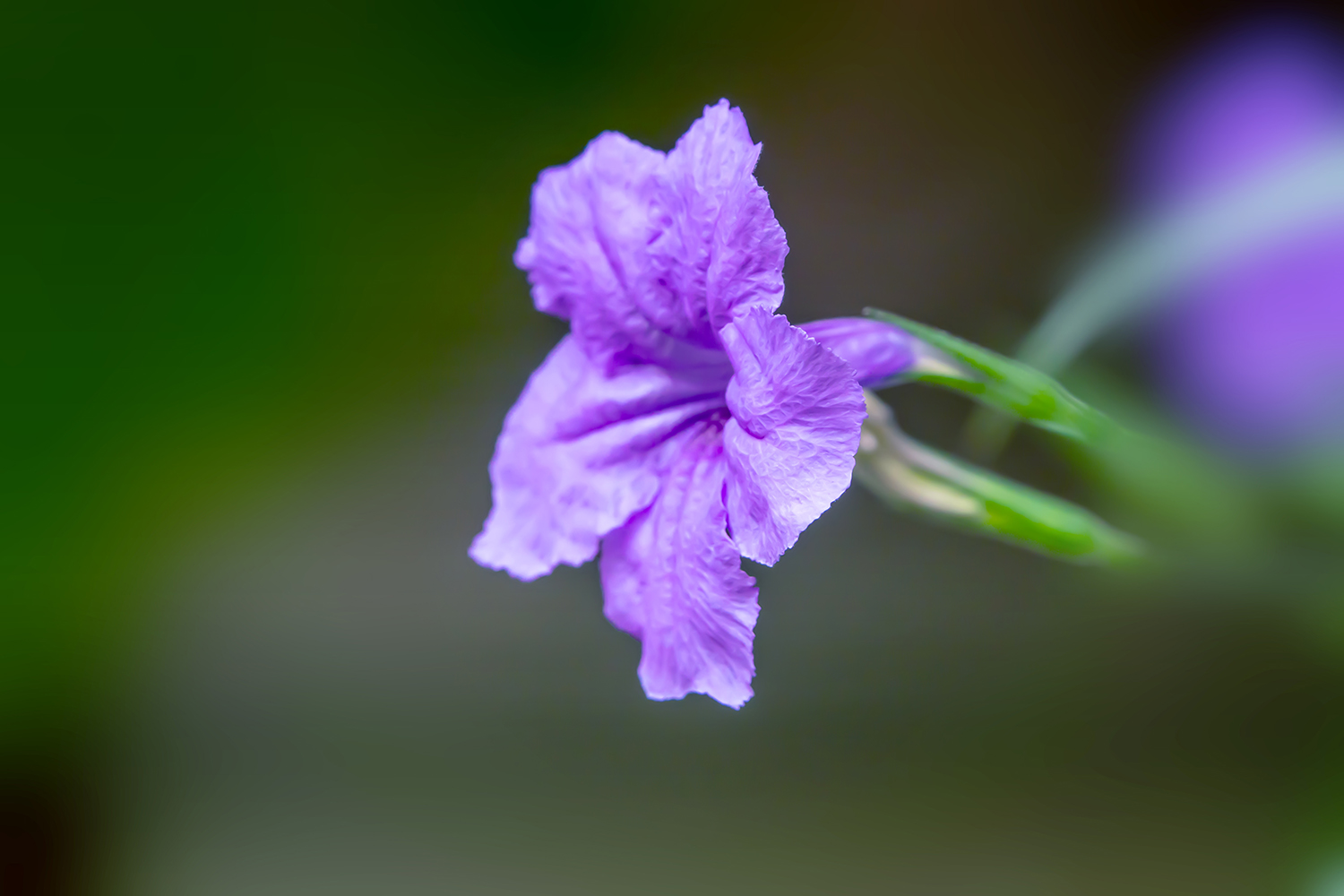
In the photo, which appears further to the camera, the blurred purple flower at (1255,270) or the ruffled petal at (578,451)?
the blurred purple flower at (1255,270)

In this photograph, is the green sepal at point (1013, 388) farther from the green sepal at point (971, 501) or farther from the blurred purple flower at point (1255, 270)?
the blurred purple flower at point (1255, 270)

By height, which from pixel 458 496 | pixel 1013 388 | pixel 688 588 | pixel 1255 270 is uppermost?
pixel 1255 270

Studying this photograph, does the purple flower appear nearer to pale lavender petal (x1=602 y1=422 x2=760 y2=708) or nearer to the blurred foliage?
pale lavender petal (x1=602 y1=422 x2=760 y2=708)

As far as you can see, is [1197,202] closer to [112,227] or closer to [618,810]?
[618,810]

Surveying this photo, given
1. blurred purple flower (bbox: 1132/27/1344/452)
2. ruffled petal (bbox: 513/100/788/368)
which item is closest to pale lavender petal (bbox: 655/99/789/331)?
ruffled petal (bbox: 513/100/788/368)

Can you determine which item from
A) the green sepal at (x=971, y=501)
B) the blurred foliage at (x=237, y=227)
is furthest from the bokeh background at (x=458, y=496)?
the green sepal at (x=971, y=501)

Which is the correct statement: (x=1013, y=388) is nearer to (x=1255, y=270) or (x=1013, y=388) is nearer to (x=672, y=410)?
(x=672, y=410)

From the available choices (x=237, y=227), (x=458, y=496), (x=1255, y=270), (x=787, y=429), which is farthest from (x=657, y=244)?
(x=237, y=227)

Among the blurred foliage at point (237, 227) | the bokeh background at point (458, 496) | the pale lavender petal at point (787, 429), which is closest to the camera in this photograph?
the pale lavender petal at point (787, 429)
